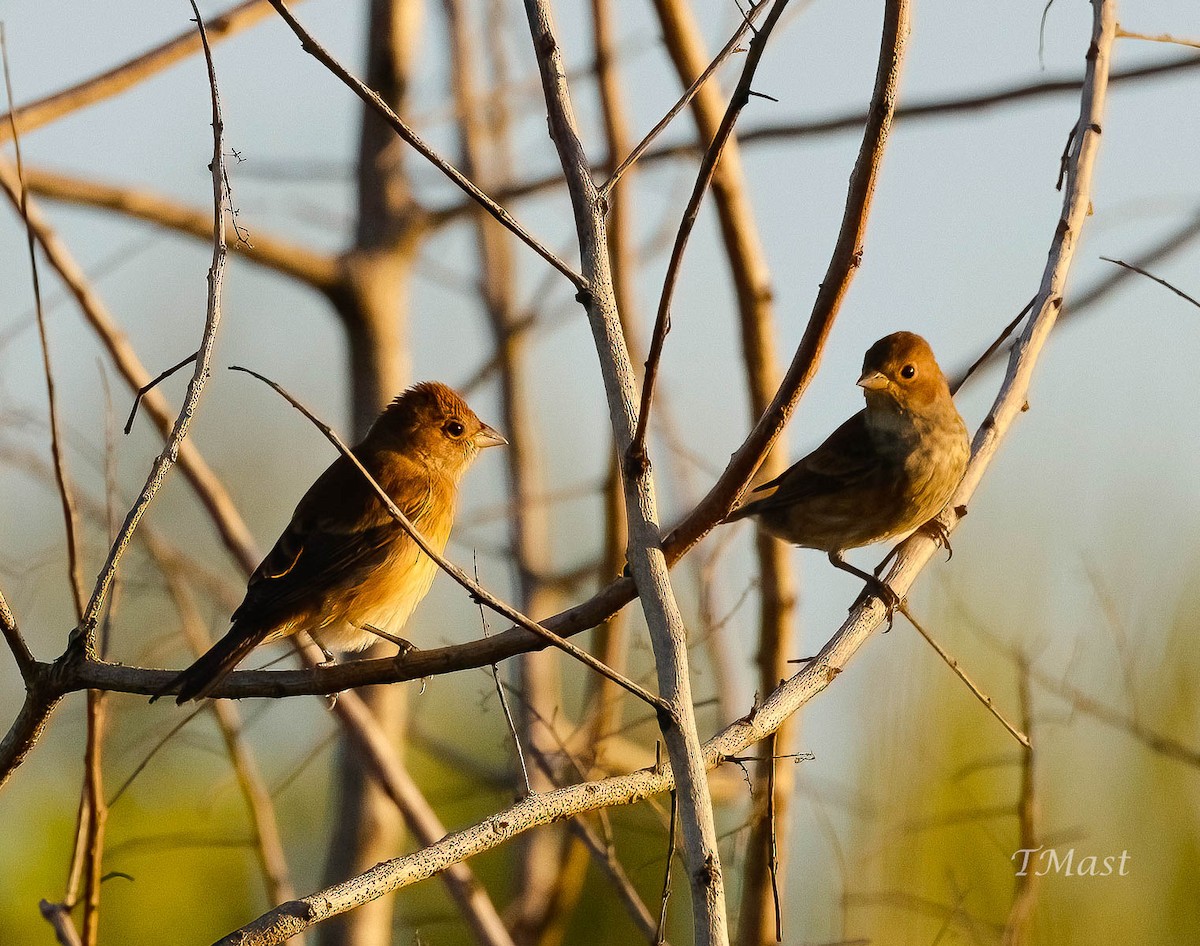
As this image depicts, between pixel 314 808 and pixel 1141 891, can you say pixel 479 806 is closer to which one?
pixel 314 808

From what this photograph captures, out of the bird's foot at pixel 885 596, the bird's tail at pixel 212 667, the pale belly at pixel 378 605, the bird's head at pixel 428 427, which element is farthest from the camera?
the bird's head at pixel 428 427

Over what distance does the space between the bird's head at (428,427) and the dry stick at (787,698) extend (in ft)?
8.02

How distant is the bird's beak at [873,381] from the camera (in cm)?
536

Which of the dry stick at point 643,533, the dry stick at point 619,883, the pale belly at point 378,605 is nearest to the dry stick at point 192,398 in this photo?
the dry stick at point 643,533

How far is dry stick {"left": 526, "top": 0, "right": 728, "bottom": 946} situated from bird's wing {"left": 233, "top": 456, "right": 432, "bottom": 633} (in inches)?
89.7

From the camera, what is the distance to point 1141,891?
17.7 ft

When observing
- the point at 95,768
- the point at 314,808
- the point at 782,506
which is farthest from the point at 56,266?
the point at 314,808

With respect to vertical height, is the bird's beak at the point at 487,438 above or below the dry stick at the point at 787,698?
above

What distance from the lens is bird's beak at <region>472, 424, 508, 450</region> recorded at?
5.98 m

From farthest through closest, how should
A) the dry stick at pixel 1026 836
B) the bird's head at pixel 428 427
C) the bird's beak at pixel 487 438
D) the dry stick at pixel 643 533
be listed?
the bird's beak at pixel 487 438 < the bird's head at pixel 428 427 < the dry stick at pixel 1026 836 < the dry stick at pixel 643 533

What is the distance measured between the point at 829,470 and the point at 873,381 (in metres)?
0.41

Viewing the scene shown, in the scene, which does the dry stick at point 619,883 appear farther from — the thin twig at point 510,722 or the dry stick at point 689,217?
the dry stick at point 689,217

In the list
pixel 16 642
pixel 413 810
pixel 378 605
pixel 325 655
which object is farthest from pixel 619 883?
pixel 16 642

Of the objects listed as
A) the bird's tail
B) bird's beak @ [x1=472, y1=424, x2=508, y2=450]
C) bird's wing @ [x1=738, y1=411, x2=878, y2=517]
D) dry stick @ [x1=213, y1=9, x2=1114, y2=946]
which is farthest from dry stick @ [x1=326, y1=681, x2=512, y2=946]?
dry stick @ [x1=213, y1=9, x2=1114, y2=946]
